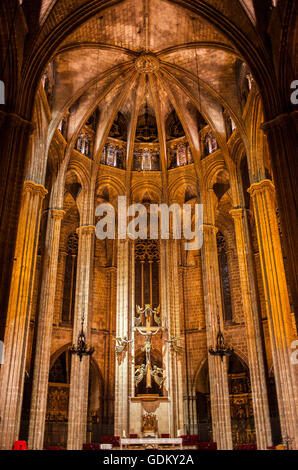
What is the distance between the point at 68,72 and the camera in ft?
64.2

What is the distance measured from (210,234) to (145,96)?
856 cm

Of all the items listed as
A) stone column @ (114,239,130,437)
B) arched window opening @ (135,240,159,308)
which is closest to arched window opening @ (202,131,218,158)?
arched window opening @ (135,240,159,308)

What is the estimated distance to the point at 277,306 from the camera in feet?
47.5

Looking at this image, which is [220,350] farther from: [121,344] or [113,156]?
[113,156]

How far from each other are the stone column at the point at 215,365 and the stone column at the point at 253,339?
61.2 inches

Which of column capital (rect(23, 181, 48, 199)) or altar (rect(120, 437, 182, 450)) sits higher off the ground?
column capital (rect(23, 181, 48, 199))

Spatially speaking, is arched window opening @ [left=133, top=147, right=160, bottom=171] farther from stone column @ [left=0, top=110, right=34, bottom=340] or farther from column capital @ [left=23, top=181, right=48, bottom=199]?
stone column @ [left=0, top=110, right=34, bottom=340]

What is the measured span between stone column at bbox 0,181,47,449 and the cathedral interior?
2.0 inches

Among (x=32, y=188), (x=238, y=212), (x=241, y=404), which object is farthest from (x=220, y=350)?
(x=32, y=188)

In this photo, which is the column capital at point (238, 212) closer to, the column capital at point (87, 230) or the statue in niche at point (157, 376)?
the column capital at point (87, 230)

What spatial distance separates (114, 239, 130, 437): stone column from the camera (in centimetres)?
1736

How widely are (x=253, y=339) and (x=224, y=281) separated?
7.71 m
